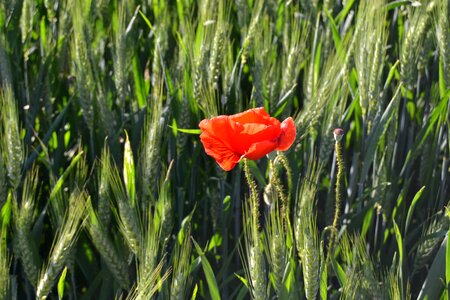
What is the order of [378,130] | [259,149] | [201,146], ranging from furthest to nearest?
[201,146]
[378,130]
[259,149]

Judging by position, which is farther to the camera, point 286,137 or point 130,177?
point 130,177

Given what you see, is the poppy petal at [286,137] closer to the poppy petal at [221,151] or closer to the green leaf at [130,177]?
the poppy petal at [221,151]

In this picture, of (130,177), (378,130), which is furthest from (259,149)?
(378,130)

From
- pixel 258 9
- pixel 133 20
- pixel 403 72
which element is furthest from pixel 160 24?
pixel 403 72

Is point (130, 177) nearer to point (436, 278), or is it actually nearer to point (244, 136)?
point (244, 136)

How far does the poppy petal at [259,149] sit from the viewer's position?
4.16 feet

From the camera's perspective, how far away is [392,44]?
2.01m

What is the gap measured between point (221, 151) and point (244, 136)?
0.15 ft

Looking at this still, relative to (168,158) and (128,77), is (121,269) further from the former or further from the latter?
(128,77)

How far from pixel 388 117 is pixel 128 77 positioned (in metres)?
0.51

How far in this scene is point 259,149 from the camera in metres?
1.27

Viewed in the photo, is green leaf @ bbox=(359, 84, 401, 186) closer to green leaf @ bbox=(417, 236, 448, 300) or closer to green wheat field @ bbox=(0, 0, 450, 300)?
green wheat field @ bbox=(0, 0, 450, 300)

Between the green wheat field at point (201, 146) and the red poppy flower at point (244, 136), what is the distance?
0.20 feet

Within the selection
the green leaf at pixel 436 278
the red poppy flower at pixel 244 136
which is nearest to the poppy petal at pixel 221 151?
the red poppy flower at pixel 244 136
